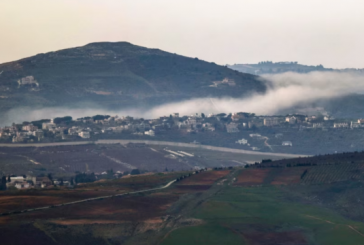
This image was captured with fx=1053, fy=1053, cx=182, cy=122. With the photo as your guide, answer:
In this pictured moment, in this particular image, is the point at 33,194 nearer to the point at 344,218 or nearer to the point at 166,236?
the point at 166,236

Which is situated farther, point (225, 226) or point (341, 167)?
point (341, 167)

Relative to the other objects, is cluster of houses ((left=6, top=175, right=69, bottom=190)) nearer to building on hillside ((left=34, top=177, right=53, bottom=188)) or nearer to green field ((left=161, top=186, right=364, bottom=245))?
building on hillside ((left=34, top=177, right=53, bottom=188))

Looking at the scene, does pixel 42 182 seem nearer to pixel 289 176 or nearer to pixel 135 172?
pixel 135 172

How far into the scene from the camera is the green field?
9919 centimetres

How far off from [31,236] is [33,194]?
2456 centimetres

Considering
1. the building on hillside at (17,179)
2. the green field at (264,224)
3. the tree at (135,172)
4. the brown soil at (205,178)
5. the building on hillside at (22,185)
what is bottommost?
the green field at (264,224)

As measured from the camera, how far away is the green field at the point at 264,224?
9919 cm

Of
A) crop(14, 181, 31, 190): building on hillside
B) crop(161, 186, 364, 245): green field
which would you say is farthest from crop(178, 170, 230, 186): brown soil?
crop(14, 181, 31, 190): building on hillside

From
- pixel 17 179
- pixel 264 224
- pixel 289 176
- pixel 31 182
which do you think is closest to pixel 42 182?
pixel 31 182

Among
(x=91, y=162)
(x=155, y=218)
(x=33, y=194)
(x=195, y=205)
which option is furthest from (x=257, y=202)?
(x=91, y=162)

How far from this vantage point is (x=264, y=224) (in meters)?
106

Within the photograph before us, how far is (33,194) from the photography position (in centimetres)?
12038

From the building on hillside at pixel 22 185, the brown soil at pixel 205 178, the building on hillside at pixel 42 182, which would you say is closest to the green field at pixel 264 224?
the brown soil at pixel 205 178

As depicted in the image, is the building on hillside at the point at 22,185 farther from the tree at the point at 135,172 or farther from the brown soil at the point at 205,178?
the brown soil at the point at 205,178
